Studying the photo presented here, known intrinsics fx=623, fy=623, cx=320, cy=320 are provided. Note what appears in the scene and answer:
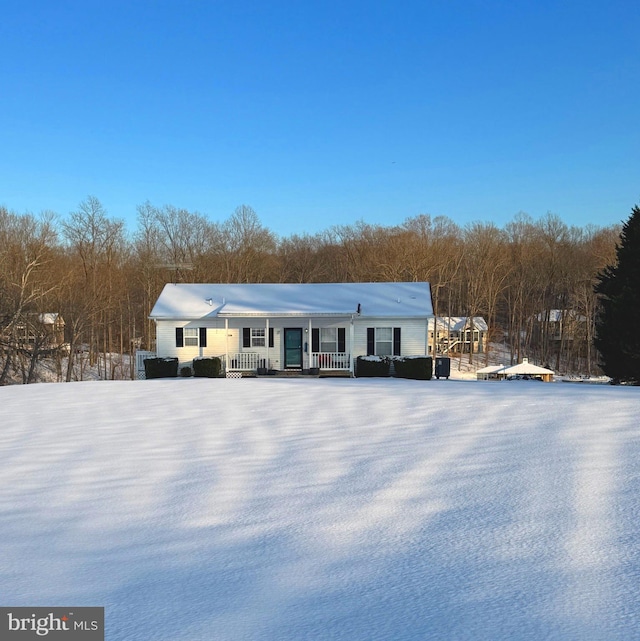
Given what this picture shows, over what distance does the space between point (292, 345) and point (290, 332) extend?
1.70ft

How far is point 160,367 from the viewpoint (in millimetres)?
23281

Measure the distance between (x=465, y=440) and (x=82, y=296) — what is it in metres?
39.8

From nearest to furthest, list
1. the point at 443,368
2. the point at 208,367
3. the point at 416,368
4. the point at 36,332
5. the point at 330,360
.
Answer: the point at 416,368
the point at 208,367
the point at 443,368
the point at 330,360
the point at 36,332

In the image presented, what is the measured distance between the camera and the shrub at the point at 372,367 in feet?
75.7

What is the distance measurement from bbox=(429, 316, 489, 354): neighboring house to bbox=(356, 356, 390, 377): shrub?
2966 centimetres

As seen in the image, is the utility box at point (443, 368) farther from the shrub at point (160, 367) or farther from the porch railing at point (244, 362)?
the shrub at point (160, 367)

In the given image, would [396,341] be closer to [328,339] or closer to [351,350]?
[351,350]

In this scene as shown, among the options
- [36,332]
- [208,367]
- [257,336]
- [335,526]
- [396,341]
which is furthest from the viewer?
[36,332]

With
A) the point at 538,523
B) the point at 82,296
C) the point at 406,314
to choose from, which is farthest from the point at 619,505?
the point at 82,296

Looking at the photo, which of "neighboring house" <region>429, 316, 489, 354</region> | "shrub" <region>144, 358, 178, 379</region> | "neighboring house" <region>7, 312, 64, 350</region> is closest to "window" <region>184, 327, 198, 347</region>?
"shrub" <region>144, 358, 178, 379</region>

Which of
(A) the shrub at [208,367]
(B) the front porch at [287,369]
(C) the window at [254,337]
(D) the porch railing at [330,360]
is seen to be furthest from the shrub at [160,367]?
(D) the porch railing at [330,360]

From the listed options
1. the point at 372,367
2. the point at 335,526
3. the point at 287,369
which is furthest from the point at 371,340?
Result: the point at 335,526

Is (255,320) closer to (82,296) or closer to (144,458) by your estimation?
(144,458)

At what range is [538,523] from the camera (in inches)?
190
